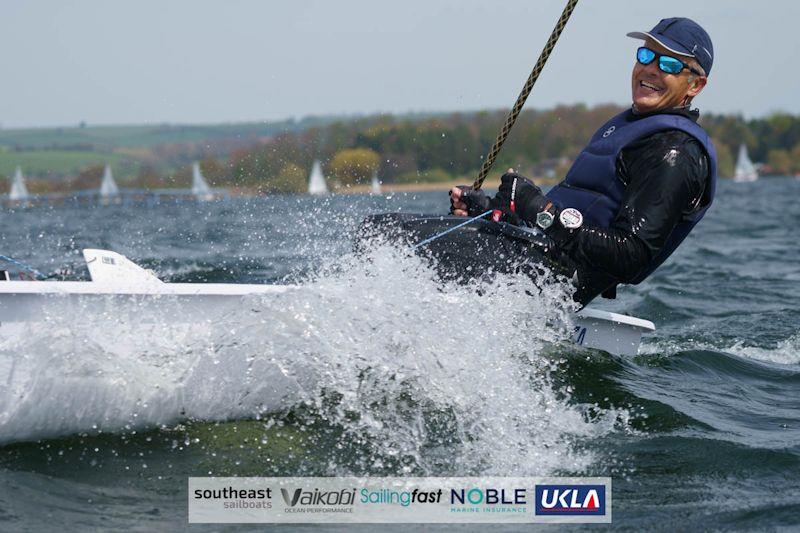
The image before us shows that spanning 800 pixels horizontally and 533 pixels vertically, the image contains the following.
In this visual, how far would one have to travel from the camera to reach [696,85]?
16.0 feet

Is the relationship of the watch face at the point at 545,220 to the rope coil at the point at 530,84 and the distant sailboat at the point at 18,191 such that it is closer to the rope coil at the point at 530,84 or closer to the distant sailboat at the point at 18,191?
the rope coil at the point at 530,84

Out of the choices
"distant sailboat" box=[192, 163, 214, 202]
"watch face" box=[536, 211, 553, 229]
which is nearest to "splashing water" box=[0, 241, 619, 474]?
"watch face" box=[536, 211, 553, 229]

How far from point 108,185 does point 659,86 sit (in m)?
63.0

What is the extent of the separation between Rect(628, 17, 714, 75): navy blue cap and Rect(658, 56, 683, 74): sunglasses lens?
0.05 metres

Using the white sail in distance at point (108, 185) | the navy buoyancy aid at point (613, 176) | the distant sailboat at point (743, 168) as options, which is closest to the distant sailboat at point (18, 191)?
the white sail in distance at point (108, 185)

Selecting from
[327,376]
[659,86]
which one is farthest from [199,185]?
[327,376]

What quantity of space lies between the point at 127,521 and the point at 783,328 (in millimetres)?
5641

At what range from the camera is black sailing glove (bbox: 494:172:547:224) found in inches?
185

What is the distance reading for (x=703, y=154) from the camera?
15.3 ft

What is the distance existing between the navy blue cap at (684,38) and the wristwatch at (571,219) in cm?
93

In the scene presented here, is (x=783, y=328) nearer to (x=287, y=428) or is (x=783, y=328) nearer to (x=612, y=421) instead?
(x=612, y=421)

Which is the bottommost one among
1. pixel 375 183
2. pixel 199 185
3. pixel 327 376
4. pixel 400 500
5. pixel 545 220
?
pixel 199 185

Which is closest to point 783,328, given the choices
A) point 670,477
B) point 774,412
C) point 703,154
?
point 774,412

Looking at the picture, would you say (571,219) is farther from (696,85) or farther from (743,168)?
(743,168)
